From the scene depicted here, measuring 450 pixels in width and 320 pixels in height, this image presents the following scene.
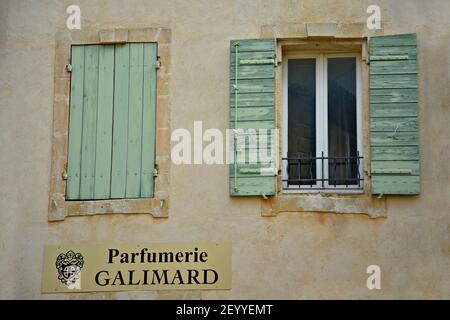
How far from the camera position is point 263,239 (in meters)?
10.1

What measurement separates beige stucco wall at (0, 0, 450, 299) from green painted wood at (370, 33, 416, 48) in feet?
0.32

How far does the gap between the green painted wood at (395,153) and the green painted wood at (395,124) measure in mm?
172

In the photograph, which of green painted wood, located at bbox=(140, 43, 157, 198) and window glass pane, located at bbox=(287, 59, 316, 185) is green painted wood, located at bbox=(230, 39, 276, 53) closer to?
window glass pane, located at bbox=(287, 59, 316, 185)

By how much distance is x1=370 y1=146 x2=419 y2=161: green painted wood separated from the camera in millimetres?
10078

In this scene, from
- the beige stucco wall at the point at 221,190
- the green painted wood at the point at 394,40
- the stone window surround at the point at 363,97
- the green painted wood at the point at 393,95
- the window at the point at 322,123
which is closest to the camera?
the beige stucco wall at the point at 221,190

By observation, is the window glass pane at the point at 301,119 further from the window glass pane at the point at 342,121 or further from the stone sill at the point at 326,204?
the stone sill at the point at 326,204

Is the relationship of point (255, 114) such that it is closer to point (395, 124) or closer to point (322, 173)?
point (322, 173)

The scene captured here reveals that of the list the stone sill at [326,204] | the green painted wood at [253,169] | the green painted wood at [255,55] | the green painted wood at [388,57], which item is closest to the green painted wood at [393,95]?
the green painted wood at [388,57]

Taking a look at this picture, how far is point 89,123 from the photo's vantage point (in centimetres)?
1062

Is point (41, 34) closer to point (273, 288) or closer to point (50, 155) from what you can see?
point (50, 155)

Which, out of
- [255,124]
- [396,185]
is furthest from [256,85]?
[396,185]

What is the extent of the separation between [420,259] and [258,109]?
2.05 meters

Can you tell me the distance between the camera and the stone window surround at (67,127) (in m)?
10.3
